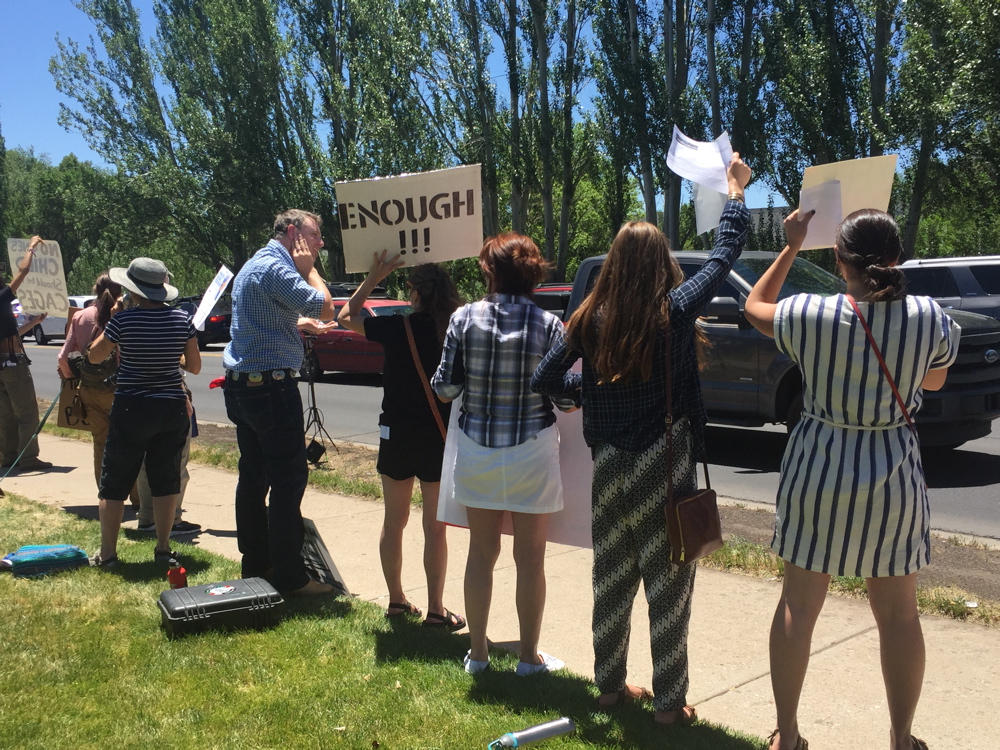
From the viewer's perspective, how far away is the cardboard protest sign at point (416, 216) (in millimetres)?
4250

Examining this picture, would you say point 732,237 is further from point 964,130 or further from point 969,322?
point 964,130

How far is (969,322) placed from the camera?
7.79 m

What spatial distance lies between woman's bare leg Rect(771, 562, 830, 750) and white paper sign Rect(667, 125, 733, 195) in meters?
1.41

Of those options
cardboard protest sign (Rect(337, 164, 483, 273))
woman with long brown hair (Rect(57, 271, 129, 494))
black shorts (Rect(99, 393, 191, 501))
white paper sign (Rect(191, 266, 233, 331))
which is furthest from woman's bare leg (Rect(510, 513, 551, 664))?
woman with long brown hair (Rect(57, 271, 129, 494))

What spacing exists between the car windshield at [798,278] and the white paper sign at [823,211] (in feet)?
16.7

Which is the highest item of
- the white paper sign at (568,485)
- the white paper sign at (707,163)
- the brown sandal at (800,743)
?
the white paper sign at (707,163)

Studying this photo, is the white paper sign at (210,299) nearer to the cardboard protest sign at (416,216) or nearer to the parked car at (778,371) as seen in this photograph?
the cardboard protest sign at (416,216)

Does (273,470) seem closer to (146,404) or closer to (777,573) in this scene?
(146,404)

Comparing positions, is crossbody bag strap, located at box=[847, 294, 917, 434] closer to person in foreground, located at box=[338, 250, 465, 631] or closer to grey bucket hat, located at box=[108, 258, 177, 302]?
person in foreground, located at box=[338, 250, 465, 631]

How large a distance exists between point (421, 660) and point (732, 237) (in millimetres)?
2252

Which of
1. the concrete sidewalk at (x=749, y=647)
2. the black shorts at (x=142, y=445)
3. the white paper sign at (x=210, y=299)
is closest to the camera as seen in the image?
the concrete sidewalk at (x=749, y=647)

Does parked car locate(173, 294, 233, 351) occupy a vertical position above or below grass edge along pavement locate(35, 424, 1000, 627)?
above

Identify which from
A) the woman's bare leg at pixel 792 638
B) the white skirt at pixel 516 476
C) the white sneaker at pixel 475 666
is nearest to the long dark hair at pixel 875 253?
the woman's bare leg at pixel 792 638

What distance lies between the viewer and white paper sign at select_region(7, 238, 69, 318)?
311 inches
